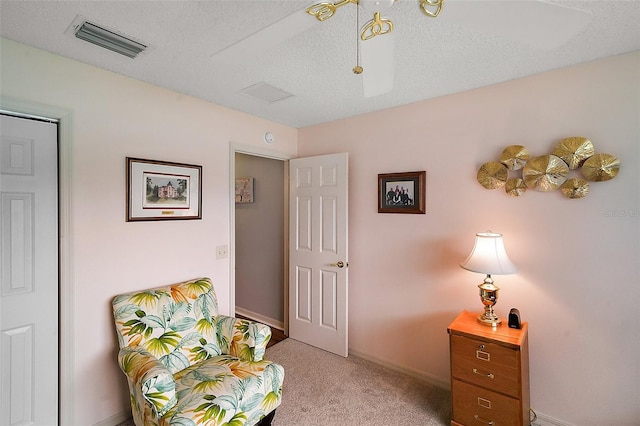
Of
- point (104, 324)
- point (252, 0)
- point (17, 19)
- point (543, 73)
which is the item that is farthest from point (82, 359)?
point (543, 73)

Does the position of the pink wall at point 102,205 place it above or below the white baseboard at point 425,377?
above

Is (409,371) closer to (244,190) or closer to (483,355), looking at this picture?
(483,355)

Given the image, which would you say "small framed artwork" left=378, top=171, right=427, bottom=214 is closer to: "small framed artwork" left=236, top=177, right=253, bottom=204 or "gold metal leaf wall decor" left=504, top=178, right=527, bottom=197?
"gold metal leaf wall decor" left=504, top=178, right=527, bottom=197

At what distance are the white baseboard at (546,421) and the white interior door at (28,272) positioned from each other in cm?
307

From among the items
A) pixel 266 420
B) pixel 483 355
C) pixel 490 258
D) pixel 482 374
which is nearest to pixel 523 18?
pixel 490 258

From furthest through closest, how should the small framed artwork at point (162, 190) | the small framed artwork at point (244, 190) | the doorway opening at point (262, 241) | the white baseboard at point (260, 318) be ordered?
the small framed artwork at point (244, 190) < the white baseboard at point (260, 318) < the doorway opening at point (262, 241) < the small framed artwork at point (162, 190)

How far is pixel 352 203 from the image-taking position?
3059mm

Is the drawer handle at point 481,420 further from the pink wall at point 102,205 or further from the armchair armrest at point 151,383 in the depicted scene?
the pink wall at point 102,205

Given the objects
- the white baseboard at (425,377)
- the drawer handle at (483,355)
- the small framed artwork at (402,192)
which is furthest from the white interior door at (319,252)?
the drawer handle at (483,355)

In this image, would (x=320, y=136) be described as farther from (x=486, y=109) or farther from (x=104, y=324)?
(x=104, y=324)

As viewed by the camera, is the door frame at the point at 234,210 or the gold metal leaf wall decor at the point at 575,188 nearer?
the gold metal leaf wall decor at the point at 575,188

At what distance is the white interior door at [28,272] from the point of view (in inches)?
67.3

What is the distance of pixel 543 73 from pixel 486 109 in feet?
1.25

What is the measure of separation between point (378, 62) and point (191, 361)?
2082mm
